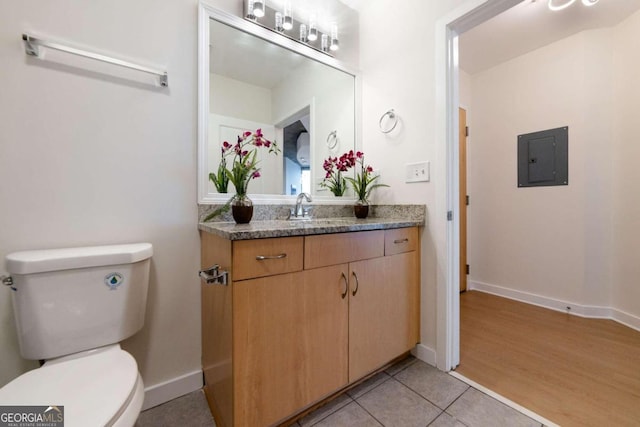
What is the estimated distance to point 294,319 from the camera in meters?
1.02

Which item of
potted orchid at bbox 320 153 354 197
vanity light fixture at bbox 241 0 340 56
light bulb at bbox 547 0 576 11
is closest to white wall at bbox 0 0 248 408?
vanity light fixture at bbox 241 0 340 56

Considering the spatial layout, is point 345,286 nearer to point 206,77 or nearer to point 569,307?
point 206,77

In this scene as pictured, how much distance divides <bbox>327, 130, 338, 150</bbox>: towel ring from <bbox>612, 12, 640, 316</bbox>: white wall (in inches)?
90.6

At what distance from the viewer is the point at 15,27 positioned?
0.95 meters

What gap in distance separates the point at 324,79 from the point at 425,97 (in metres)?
0.77

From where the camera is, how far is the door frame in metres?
1.41

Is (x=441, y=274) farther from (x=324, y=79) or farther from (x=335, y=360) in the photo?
(x=324, y=79)

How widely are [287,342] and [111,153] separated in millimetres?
1119

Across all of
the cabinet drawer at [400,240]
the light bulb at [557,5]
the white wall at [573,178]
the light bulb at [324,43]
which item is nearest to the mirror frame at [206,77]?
the light bulb at [324,43]

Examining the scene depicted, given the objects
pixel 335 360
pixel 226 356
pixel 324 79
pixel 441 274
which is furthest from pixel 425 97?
pixel 226 356

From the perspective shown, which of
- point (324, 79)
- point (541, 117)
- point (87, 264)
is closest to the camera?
point (87, 264)

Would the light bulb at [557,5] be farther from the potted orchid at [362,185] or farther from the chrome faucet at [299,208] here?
the chrome faucet at [299,208]

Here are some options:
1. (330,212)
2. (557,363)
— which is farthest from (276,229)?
(557,363)

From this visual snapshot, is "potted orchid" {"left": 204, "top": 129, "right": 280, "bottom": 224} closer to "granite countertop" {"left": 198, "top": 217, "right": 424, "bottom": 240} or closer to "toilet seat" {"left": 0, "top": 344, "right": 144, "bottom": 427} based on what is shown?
"granite countertop" {"left": 198, "top": 217, "right": 424, "bottom": 240}
